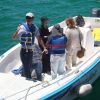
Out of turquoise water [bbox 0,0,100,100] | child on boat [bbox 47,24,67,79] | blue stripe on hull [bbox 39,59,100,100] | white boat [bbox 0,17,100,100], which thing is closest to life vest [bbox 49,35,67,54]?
child on boat [bbox 47,24,67,79]

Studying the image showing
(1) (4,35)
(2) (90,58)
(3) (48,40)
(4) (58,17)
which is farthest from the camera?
(4) (58,17)

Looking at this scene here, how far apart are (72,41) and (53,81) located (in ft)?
4.30

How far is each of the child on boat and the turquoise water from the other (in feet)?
17.8

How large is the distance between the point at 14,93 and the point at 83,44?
3.18 meters

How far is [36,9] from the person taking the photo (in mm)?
18281

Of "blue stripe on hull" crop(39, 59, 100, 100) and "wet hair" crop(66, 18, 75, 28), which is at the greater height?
"wet hair" crop(66, 18, 75, 28)

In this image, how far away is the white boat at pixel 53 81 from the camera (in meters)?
8.77

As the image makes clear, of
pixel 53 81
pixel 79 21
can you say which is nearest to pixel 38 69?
pixel 53 81

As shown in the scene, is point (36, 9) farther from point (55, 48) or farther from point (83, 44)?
point (55, 48)

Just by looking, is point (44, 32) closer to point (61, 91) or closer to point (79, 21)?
point (61, 91)

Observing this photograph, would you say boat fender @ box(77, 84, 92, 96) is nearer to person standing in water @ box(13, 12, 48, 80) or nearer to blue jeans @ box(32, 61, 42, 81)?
blue jeans @ box(32, 61, 42, 81)

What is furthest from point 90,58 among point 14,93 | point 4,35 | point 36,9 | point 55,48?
point 36,9

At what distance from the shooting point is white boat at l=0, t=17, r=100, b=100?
345 inches

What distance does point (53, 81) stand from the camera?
9234 millimetres
